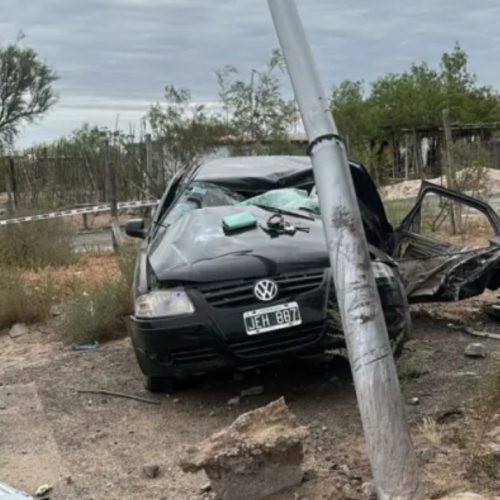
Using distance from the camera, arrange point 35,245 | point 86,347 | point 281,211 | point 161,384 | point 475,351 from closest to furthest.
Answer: point 161,384 → point 475,351 → point 281,211 → point 86,347 → point 35,245

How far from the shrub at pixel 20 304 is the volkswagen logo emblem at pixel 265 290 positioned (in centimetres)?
480

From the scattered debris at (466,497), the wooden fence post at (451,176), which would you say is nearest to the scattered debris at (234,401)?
the scattered debris at (466,497)

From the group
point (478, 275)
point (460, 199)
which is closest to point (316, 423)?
point (478, 275)

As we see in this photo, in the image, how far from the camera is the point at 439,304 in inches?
333

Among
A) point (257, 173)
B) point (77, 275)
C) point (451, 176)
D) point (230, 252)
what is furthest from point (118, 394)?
point (451, 176)

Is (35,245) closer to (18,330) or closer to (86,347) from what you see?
(18,330)

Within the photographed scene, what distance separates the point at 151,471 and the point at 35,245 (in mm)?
9066

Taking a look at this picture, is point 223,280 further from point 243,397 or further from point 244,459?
point 244,459

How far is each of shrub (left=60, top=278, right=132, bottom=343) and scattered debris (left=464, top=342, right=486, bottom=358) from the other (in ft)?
11.4

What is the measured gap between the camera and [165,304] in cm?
560

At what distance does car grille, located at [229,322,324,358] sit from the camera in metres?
5.42

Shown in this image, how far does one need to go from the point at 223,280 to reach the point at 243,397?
3.22ft

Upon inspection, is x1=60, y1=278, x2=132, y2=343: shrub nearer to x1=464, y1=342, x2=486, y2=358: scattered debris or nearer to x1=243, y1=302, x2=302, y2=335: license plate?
x1=243, y1=302, x2=302, y2=335: license plate

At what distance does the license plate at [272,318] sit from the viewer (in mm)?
5383
